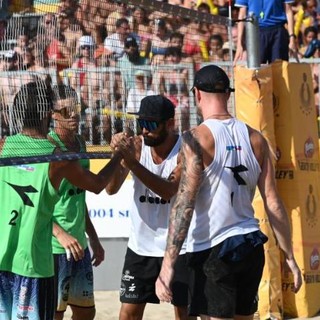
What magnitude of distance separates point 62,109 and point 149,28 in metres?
1.75

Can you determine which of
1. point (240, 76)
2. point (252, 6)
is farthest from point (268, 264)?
point (252, 6)

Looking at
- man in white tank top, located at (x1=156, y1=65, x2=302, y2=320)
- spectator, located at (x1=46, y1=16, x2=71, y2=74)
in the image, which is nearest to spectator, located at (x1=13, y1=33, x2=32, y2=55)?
spectator, located at (x1=46, y1=16, x2=71, y2=74)

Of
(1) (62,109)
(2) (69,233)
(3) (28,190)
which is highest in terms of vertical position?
(1) (62,109)

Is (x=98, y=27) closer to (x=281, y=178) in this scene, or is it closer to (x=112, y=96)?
(x=112, y=96)

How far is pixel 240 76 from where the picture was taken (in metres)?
8.98

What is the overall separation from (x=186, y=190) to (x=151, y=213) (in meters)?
1.55

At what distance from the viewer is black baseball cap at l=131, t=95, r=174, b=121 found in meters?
6.59

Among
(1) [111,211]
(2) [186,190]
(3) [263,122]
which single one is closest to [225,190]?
(2) [186,190]

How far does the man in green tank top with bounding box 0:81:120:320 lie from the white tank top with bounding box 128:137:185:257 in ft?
4.39

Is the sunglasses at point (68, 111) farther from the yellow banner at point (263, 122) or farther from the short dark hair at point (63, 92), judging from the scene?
the yellow banner at point (263, 122)

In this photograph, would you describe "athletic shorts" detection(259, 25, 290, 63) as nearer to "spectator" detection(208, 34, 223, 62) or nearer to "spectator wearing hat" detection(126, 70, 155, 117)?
"spectator" detection(208, 34, 223, 62)

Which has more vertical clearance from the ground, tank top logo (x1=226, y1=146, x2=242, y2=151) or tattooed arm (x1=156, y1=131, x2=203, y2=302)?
tank top logo (x1=226, y1=146, x2=242, y2=151)

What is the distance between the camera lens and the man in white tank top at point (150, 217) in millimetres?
6625

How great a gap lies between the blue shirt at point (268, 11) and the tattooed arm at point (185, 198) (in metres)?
5.74
